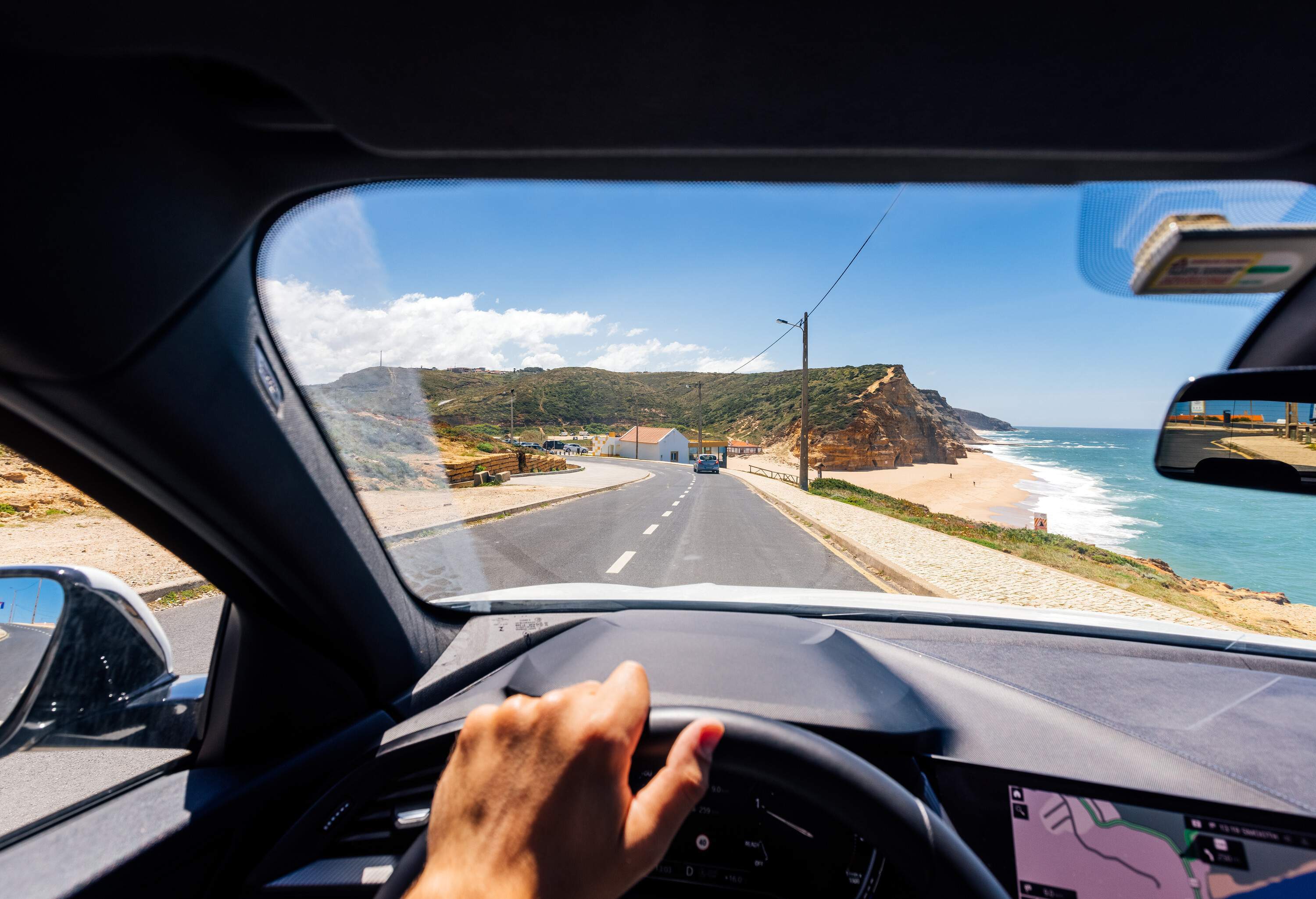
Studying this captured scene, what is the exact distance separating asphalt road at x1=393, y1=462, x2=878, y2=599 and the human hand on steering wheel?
1.54 m

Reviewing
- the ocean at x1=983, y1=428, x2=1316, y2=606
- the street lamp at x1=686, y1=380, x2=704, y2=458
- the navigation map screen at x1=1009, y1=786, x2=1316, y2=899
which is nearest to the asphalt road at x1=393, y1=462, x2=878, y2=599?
the street lamp at x1=686, y1=380, x2=704, y2=458

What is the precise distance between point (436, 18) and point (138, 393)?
1.10 m

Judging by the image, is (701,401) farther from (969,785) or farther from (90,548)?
(90,548)

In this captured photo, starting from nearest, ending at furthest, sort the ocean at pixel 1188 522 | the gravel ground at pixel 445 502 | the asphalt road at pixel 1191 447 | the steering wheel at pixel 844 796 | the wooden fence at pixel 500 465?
1. the steering wheel at pixel 844 796
2. the asphalt road at pixel 1191 447
3. the gravel ground at pixel 445 502
4. the ocean at pixel 1188 522
5. the wooden fence at pixel 500 465

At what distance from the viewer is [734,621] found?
8.72 ft

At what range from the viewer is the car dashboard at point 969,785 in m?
1.75

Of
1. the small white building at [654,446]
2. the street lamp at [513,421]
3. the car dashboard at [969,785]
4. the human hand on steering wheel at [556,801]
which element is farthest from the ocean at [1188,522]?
the small white building at [654,446]

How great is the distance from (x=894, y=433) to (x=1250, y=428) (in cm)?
335

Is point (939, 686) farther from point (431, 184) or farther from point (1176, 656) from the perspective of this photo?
point (431, 184)

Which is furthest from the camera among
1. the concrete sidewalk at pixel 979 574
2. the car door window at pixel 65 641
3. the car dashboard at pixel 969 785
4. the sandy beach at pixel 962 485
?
the sandy beach at pixel 962 485

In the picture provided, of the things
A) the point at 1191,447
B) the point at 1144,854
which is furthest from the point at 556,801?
the point at 1191,447

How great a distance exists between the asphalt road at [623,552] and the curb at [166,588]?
66 cm

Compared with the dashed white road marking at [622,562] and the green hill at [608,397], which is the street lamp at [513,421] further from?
the dashed white road marking at [622,562]

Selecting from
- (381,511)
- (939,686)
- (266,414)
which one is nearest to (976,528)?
(939,686)
